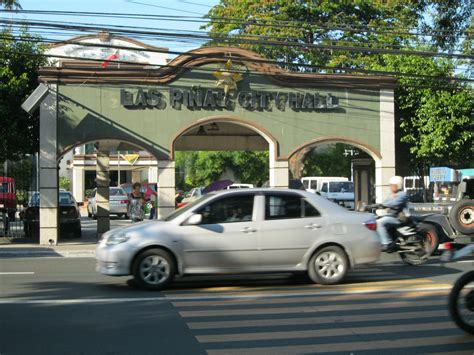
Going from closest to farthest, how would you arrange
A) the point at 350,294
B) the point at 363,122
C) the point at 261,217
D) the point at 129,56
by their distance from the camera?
the point at 350,294 < the point at 261,217 < the point at 363,122 < the point at 129,56

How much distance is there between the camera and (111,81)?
18.4m

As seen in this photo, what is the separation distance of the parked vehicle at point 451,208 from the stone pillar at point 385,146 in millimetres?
2469

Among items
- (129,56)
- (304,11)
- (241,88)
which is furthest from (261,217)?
(129,56)

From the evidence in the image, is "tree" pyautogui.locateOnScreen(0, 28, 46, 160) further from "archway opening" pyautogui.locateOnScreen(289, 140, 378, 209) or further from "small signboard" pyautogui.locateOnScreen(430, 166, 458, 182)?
"small signboard" pyautogui.locateOnScreen(430, 166, 458, 182)

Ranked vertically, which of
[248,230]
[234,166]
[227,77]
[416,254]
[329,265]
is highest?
[227,77]

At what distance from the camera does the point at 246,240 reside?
1017 cm

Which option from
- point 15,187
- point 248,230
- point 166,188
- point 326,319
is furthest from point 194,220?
point 15,187

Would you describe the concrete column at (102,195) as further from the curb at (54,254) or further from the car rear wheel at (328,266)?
the car rear wheel at (328,266)

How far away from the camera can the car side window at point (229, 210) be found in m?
10.2

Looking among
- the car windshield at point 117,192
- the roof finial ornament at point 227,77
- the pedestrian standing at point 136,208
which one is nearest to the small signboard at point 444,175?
the roof finial ornament at point 227,77

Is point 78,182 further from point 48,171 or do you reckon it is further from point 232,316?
point 232,316

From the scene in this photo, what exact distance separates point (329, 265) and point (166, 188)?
921 cm

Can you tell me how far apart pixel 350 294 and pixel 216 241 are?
2246 millimetres

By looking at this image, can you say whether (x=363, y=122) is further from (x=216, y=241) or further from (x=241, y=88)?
(x=216, y=241)
